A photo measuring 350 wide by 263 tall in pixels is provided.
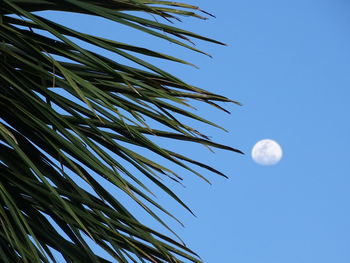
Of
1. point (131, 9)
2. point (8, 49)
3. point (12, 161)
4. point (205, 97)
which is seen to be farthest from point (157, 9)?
point (12, 161)

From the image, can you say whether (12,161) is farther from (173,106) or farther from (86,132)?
(173,106)

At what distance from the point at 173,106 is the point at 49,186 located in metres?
0.42

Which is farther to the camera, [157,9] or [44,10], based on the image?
[157,9]

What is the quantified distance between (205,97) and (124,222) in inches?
15.8

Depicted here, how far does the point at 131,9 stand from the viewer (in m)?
1.84

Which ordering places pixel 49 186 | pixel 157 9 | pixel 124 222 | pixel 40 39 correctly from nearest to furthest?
pixel 49 186, pixel 124 222, pixel 40 39, pixel 157 9

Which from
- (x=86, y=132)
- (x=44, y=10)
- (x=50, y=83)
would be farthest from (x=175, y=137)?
(x=44, y=10)

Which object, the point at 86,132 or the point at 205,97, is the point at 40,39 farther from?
the point at 205,97

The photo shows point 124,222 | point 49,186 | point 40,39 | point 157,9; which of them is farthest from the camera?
point 157,9

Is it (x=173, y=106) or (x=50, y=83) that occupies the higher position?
(x=173, y=106)

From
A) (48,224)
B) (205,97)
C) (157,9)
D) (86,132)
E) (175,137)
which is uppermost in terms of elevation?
(157,9)

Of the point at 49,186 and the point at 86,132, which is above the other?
the point at 86,132

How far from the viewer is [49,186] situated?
1.49 meters

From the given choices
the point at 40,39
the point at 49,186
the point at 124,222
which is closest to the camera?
the point at 49,186
